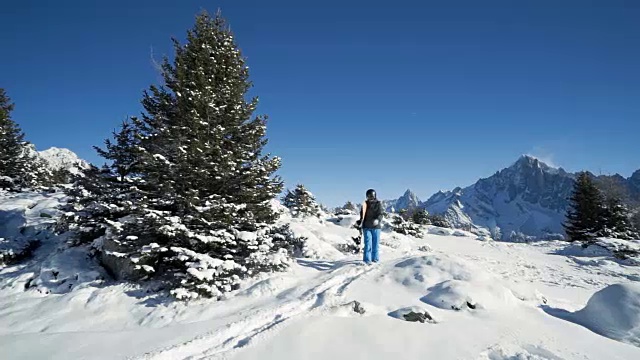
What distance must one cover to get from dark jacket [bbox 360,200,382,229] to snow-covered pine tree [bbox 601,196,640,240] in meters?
29.8

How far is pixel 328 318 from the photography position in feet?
17.2

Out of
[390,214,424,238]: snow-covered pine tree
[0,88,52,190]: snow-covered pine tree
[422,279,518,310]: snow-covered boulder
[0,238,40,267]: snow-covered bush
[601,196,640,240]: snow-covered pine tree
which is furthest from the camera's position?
[390,214,424,238]: snow-covered pine tree

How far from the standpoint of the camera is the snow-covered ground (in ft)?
14.8

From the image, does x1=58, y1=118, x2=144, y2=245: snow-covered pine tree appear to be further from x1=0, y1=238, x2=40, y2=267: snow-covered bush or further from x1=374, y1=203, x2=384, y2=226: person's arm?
x1=374, y1=203, x2=384, y2=226: person's arm

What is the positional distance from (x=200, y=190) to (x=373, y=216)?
533 centimetres

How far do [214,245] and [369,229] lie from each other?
486cm

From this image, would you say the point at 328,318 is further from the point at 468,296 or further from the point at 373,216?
the point at 373,216

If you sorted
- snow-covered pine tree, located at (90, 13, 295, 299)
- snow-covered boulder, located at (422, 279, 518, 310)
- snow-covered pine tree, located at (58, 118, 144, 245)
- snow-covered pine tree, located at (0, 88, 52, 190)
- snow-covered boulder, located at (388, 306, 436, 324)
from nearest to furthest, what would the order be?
snow-covered boulder, located at (388, 306, 436, 324) < snow-covered boulder, located at (422, 279, 518, 310) < snow-covered pine tree, located at (90, 13, 295, 299) < snow-covered pine tree, located at (58, 118, 144, 245) < snow-covered pine tree, located at (0, 88, 52, 190)

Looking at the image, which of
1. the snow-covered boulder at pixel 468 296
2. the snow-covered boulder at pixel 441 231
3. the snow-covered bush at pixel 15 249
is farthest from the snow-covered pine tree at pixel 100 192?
the snow-covered boulder at pixel 441 231

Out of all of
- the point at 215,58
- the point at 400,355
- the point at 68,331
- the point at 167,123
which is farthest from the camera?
the point at 215,58

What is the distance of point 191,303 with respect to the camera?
6582 millimetres

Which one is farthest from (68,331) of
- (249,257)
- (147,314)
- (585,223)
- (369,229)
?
(585,223)

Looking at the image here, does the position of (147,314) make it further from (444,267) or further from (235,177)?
(444,267)

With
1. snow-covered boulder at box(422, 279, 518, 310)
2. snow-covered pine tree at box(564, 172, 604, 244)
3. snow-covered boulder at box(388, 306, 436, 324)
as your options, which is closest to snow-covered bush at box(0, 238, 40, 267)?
snow-covered boulder at box(388, 306, 436, 324)
